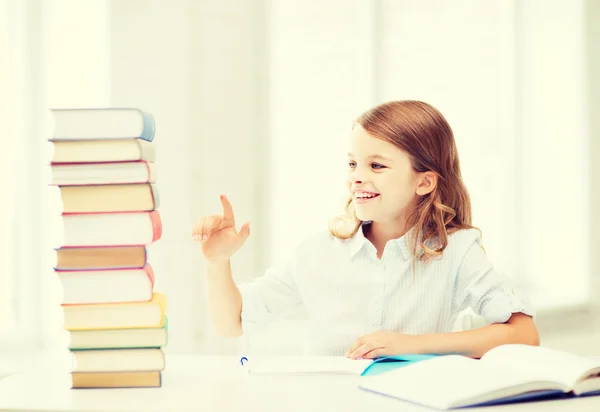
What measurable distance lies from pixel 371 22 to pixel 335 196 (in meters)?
0.71

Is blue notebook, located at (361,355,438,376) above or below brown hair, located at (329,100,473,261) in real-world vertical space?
below

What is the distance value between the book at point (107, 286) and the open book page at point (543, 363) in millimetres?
551

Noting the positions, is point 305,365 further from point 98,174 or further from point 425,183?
point 425,183

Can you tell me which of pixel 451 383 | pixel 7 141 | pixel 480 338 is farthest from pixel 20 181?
pixel 451 383

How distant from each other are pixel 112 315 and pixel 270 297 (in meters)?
0.68

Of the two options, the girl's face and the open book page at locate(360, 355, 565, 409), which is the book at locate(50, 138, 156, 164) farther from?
the girl's face

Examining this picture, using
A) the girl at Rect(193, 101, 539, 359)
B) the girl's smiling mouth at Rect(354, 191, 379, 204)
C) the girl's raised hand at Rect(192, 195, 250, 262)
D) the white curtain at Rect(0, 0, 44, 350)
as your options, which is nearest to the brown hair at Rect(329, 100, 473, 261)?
the girl at Rect(193, 101, 539, 359)

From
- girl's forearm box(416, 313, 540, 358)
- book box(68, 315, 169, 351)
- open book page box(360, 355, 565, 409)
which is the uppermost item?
book box(68, 315, 169, 351)

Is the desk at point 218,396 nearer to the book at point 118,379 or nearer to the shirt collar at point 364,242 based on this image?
the book at point 118,379

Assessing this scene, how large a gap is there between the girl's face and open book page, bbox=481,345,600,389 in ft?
1.83

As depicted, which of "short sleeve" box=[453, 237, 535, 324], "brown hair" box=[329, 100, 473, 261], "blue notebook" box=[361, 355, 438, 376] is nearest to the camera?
A: "blue notebook" box=[361, 355, 438, 376]

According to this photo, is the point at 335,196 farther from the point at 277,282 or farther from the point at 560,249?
the point at 560,249

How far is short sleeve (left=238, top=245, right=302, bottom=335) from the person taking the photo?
1818 millimetres

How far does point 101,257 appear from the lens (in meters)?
1.24
